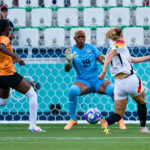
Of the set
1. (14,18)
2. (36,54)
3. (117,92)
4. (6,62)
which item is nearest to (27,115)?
(36,54)

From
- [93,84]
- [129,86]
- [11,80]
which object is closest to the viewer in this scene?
[129,86]

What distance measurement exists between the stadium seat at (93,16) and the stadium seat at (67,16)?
8.6 inches

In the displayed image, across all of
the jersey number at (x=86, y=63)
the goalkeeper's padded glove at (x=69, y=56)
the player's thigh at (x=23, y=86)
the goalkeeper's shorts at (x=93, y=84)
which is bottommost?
the goalkeeper's shorts at (x=93, y=84)

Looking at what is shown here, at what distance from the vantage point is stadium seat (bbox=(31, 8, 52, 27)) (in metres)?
10.3

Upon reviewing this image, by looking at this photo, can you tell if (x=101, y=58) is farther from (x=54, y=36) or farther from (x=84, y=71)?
(x=54, y=36)

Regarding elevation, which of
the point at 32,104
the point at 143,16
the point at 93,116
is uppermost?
the point at 143,16

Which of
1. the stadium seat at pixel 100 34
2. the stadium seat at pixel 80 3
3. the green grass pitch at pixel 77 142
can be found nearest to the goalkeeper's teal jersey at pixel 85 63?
the green grass pitch at pixel 77 142

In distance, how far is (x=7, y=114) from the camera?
759 cm

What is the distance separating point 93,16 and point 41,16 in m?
1.13

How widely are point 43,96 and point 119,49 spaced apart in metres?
2.71

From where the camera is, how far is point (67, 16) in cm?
1034

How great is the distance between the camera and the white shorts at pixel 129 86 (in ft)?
16.6

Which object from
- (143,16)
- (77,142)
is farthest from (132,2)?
(77,142)

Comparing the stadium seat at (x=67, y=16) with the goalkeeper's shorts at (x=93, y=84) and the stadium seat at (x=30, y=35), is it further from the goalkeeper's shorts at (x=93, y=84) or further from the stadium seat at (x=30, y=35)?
the goalkeeper's shorts at (x=93, y=84)
